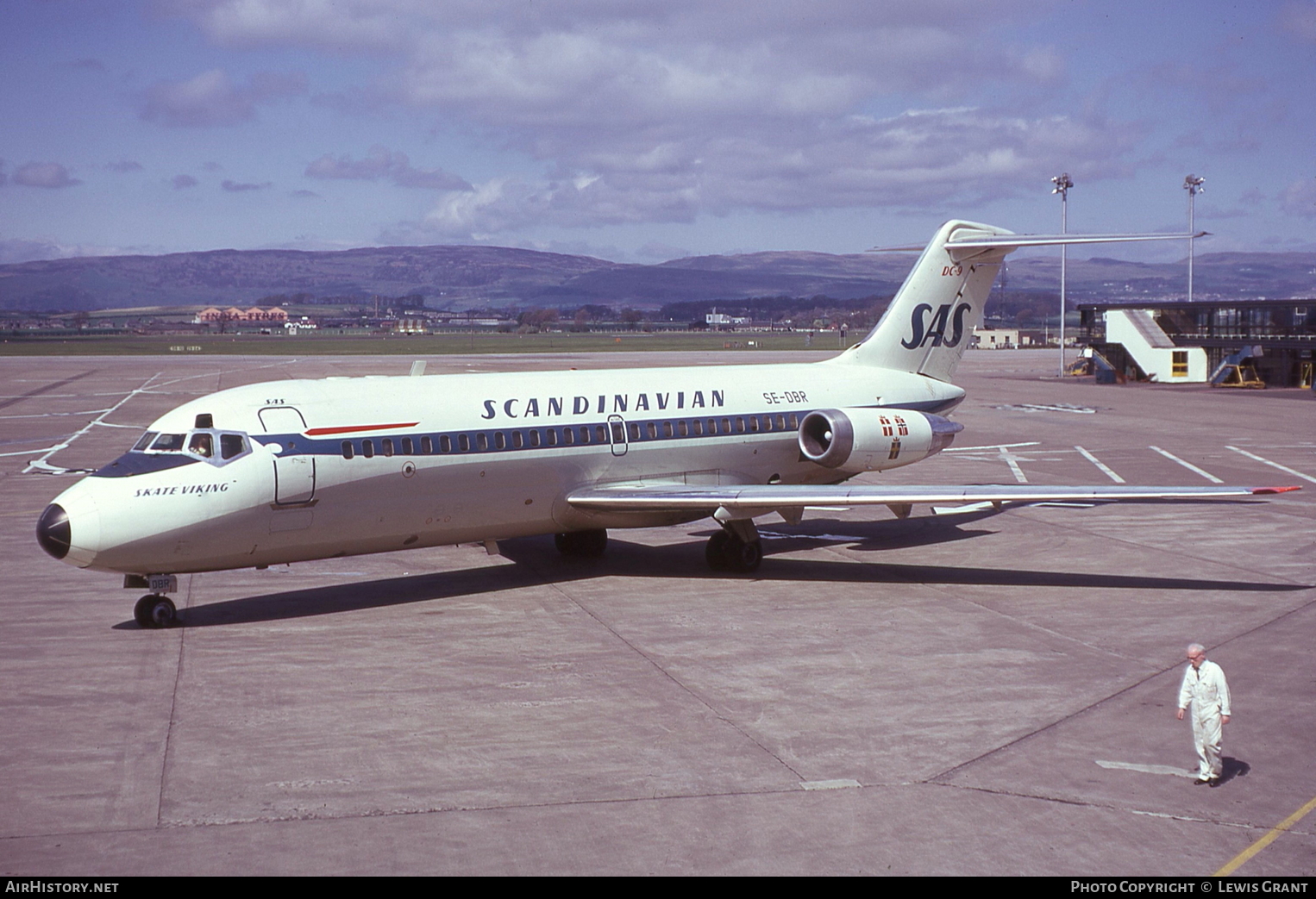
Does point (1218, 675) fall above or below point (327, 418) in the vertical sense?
below

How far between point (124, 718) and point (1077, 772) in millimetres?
10509

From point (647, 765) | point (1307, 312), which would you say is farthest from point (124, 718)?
point (1307, 312)

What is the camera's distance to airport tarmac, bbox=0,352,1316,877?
10.3 metres

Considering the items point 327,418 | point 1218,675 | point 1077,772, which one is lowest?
point 1077,772

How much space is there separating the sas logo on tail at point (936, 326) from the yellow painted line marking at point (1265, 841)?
17.0 metres

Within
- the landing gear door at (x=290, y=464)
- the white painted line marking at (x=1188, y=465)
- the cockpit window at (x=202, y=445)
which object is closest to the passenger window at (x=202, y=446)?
the cockpit window at (x=202, y=445)

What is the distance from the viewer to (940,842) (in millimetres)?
10273

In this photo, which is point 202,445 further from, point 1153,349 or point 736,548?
point 1153,349

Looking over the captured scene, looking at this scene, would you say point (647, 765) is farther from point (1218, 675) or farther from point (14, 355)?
point (14, 355)

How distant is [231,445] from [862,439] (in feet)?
40.1

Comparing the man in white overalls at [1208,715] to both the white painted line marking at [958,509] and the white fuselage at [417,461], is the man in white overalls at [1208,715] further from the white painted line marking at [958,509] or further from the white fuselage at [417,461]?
the white painted line marking at [958,509]

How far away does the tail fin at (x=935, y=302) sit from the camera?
2692cm

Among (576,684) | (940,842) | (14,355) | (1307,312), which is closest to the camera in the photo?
(940,842)
